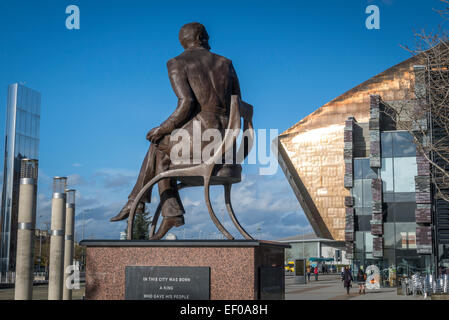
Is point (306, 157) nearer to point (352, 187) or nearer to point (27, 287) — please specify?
point (352, 187)

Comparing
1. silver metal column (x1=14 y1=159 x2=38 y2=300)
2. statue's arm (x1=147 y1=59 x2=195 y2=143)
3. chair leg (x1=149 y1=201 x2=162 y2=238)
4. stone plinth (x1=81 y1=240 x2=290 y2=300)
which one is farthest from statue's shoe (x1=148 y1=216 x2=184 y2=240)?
silver metal column (x1=14 y1=159 x2=38 y2=300)

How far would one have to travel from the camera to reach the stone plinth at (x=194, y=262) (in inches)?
338

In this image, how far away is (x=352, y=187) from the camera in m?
42.0

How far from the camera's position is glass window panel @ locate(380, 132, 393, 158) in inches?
1569

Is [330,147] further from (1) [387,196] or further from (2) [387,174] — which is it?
(1) [387,196]

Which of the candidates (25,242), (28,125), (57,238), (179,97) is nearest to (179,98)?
(179,97)

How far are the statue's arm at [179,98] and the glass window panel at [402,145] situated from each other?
32.5 metres

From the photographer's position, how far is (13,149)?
117ft

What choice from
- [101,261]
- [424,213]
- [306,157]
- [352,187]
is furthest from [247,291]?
[306,157]

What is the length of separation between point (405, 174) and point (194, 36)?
105 ft

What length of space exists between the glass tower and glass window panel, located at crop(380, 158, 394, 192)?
910 inches

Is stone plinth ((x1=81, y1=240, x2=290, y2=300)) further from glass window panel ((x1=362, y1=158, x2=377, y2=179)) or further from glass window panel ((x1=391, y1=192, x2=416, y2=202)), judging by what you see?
glass window panel ((x1=362, y1=158, x2=377, y2=179))

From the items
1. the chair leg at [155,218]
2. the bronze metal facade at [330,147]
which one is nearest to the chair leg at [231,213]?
the chair leg at [155,218]
